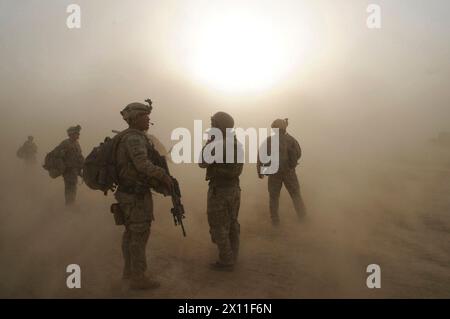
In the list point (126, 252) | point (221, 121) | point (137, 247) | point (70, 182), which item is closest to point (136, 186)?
point (137, 247)

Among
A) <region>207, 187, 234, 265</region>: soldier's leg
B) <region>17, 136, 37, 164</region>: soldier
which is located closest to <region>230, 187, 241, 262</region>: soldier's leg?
<region>207, 187, 234, 265</region>: soldier's leg

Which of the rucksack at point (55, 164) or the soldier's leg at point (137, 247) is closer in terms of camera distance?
the soldier's leg at point (137, 247)

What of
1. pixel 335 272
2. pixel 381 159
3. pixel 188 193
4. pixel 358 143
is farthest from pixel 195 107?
pixel 335 272

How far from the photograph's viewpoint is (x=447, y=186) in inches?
504

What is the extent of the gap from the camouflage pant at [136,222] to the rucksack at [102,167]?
0.26 meters

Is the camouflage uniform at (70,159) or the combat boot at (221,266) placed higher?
the camouflage uniform at (70,159)

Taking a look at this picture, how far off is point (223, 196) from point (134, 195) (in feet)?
4.63

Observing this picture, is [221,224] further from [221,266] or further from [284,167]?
[284,167]

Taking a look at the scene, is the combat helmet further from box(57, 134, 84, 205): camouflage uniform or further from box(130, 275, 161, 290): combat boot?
box(57, 134, 84, 205): camouflage uniform

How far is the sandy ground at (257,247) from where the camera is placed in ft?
17.5

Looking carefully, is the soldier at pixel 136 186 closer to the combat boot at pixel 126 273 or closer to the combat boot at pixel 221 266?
the combat boot at pixel 126 273

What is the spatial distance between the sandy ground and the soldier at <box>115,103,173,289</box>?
19.5 inches

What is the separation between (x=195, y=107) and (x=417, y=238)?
115 ft

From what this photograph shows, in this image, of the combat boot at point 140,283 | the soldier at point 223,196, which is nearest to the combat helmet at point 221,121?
the soldier at point 223,196
